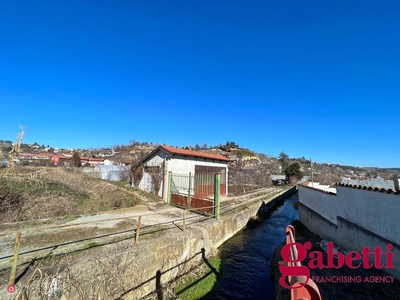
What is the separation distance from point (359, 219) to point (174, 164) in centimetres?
1065

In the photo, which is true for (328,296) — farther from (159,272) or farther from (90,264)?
(90,264)

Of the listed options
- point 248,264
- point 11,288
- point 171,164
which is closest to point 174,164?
point 171,164

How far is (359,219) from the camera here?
6531mm

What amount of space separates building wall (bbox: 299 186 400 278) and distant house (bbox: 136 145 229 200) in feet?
27.9

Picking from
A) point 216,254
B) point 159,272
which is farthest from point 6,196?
point 216,254

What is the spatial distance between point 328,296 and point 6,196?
1156cm

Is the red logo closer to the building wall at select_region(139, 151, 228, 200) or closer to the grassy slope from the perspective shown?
the grassy slope

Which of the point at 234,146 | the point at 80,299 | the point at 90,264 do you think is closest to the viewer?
the point at 80,299

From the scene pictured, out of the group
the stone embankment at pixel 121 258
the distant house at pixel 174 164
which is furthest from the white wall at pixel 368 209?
the distant house at pixel 174 164

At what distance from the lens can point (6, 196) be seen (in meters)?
8.24

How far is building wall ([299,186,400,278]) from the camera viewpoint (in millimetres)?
5043

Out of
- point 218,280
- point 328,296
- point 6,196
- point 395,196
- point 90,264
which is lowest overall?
point 218,280

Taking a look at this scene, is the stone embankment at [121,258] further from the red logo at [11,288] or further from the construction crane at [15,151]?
the construction crane at [15,151]

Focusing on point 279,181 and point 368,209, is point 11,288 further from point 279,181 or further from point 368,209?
point 279,181
